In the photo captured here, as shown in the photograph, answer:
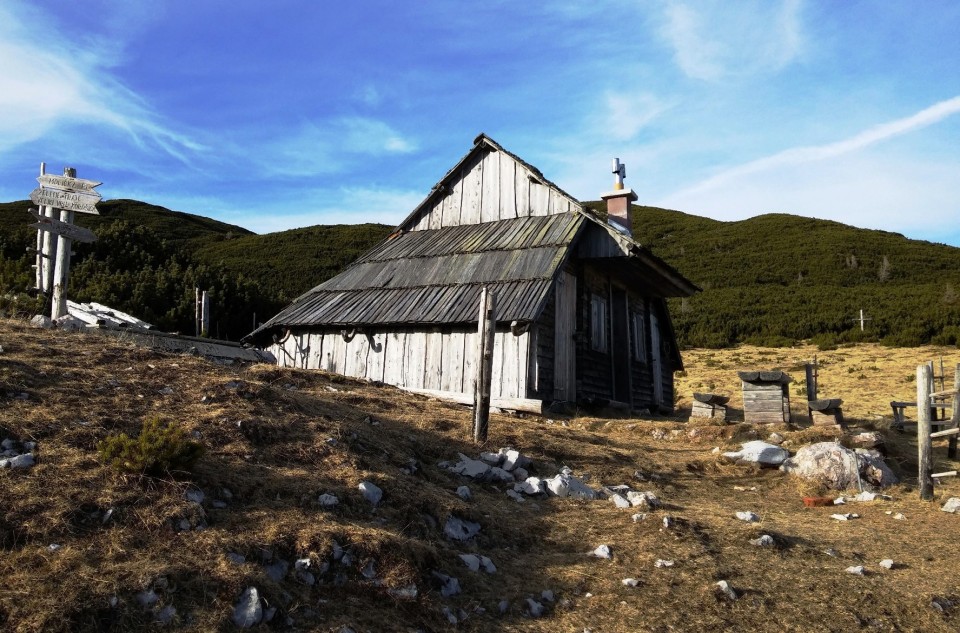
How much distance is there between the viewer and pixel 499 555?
6.71 metres

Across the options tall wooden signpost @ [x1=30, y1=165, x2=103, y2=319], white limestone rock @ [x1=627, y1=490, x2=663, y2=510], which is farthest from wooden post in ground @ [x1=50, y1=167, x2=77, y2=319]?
white limestone rock @ [x1=627, y1=490, x2=663, y2=510]

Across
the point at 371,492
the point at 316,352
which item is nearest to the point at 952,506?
the point at 371,492

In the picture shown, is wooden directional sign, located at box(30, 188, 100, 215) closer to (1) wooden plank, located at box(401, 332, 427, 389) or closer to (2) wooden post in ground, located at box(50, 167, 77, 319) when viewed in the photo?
(2) wooden post in ground, located at box(50, 167, 77, 319)

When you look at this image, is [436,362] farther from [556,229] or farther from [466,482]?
[466,482]

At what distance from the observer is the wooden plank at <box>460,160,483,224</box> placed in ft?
67.1

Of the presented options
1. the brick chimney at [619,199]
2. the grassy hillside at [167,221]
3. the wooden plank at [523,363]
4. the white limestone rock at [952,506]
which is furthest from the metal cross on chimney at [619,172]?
the grassy hillside at [167,221]

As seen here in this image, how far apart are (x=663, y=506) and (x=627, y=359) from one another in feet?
35.8

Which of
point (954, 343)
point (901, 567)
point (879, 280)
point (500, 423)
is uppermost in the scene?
point (879, 280)

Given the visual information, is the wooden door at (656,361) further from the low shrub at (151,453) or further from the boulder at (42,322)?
the low shrub at (151,453)

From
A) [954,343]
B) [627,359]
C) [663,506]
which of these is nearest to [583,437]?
[663,506]

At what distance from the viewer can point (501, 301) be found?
15.6 meters

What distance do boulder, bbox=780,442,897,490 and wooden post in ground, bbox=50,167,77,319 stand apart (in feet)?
37.7

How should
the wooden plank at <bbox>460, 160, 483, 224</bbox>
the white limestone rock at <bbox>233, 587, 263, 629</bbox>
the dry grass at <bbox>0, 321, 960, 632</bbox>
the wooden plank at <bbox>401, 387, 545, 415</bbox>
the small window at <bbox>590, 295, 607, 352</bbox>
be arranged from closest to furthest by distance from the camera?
the white limestone rock at <bbox>233, 587, 263, 629</bbox>, the dry grass at <bbox>0, 321, 960, 632</bbox>, the wooden plank at <bbox>401, 387, 545, 415</bbox>, the small window at <bbox>590, 295, 607, 352</bbox>, the wooden plank at <bbox>460, 160, 483, 224</bbox>

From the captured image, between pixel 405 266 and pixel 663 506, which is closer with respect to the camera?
pixel 663 506
